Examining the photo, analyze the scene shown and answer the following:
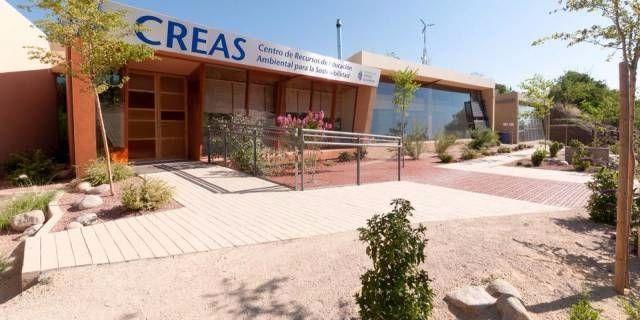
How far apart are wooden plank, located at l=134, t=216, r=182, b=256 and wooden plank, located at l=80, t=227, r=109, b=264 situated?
0.52 metres

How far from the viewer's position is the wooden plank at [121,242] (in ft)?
10.5

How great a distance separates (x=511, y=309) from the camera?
2240mm

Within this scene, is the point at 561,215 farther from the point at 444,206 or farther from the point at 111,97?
the point at 111,97

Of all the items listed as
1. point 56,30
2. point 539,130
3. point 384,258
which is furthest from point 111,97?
point 539,130

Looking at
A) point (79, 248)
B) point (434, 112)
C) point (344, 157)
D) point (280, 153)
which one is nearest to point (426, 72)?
point (434, 112)

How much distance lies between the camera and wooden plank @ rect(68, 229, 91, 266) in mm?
3091

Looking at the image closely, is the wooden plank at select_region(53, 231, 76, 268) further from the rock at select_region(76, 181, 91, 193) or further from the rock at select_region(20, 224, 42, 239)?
the rock at select_region(76, 181, 91, 193)

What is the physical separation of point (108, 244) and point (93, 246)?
0.45 ft

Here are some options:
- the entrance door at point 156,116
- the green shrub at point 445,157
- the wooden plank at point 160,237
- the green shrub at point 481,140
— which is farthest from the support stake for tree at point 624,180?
the green shrub at point 481,140

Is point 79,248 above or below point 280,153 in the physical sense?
below

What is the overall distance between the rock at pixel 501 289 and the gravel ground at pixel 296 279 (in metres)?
0.14

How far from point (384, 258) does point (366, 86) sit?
1200cm

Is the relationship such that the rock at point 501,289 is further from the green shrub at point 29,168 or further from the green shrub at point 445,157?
the green shrub at point 445,157

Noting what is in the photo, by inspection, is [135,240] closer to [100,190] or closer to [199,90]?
[100,190]
